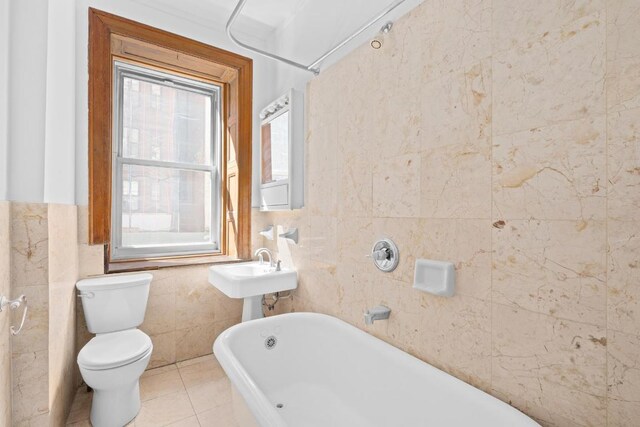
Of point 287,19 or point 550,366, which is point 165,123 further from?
point 550,366

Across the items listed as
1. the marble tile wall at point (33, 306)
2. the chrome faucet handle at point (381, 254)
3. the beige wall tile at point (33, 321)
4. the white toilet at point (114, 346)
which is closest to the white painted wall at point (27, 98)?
the marble tile wall at point (33, 306)

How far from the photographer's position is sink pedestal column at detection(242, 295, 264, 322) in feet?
7.29

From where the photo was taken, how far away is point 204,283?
98.1 inches

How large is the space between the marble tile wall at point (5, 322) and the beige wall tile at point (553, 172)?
1902 millimetres

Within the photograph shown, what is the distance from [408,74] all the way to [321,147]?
756mm

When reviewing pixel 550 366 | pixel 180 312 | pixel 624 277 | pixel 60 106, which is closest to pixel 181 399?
pixel 180 312

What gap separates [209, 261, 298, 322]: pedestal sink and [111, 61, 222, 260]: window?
57 cm

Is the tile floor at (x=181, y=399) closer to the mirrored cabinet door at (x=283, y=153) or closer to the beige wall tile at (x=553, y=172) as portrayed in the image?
the mirrored cabinet door at (x=283, y=153)

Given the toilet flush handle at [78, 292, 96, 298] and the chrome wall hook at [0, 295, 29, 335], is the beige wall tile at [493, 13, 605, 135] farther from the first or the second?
the toilet flush handle at [78, 292, 96, 298]

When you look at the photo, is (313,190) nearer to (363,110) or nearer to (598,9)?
(363,110)

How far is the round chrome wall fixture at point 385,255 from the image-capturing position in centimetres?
150

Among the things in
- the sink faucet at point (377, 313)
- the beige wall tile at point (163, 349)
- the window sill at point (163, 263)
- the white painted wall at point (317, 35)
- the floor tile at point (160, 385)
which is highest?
the white painted wall at point (317, 35)

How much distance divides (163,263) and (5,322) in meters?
1.16

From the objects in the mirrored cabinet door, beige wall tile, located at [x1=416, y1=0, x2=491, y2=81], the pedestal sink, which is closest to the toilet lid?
the pedestal sink
